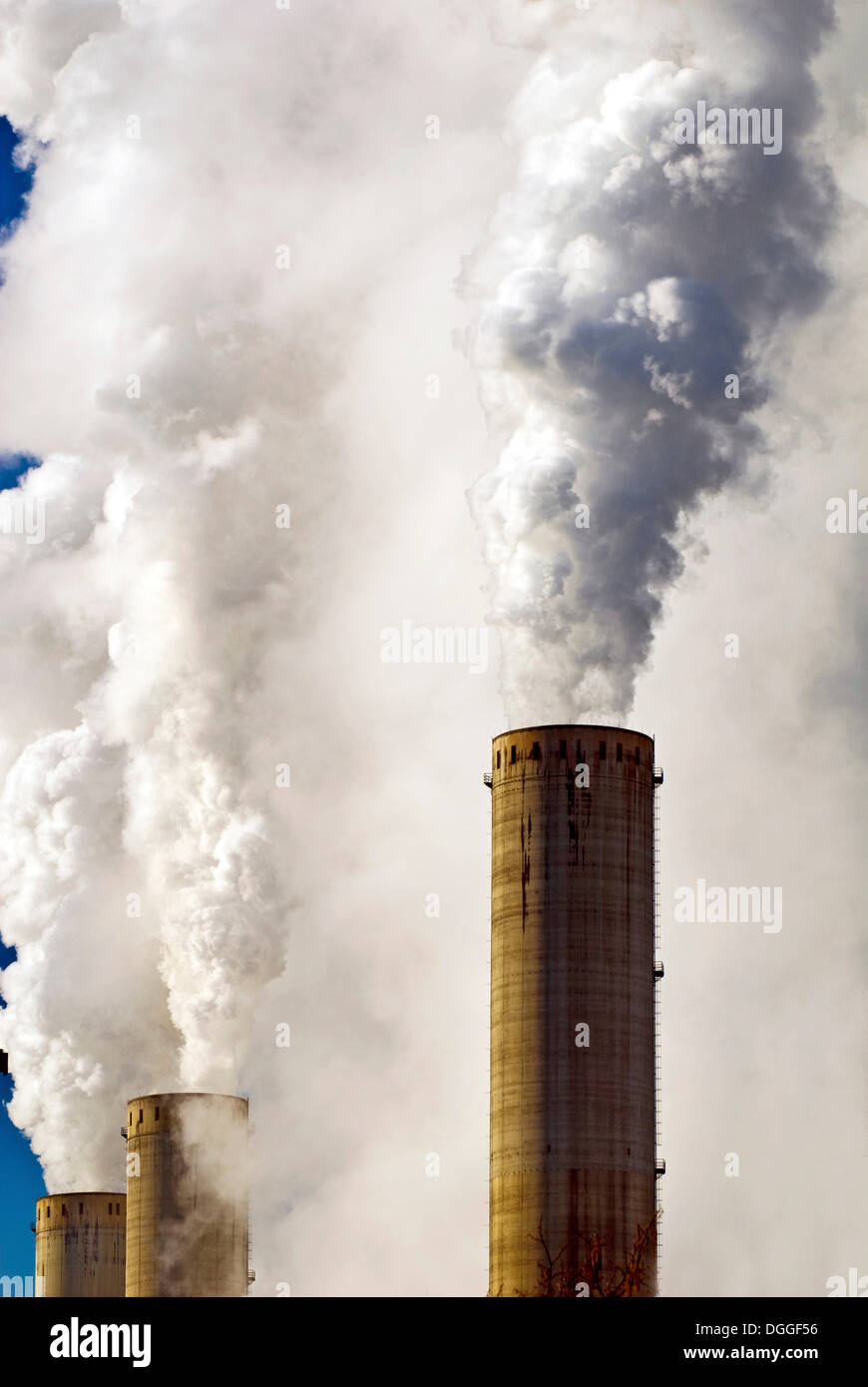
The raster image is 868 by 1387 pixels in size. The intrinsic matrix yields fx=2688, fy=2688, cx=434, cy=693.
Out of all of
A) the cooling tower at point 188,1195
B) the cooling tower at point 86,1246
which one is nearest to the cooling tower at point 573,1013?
the cooling tower at point 188,1195

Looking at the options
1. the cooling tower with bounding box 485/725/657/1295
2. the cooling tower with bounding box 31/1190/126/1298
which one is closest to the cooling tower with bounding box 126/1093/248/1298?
the cooling tower with bounding box 31/1190/126/1298

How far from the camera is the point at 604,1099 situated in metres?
61.9

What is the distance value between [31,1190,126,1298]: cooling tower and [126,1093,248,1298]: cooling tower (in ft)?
34.3

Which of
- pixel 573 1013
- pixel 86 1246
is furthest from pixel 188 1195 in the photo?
pixel 573 1013

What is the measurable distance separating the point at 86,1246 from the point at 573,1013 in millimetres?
33806

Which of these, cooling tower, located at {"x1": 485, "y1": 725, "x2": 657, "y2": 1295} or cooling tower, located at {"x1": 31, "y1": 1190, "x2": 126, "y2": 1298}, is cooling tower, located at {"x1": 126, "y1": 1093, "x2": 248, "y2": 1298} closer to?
cooling tower, located at {"x1": 31, "y1": 1190, "x2": 126, "y2": 1298}

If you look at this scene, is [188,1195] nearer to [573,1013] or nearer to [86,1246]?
[86,1246]

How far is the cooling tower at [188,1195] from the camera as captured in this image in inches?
3100

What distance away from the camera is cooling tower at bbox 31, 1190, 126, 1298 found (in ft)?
296

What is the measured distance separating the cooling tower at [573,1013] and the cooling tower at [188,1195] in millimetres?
18000

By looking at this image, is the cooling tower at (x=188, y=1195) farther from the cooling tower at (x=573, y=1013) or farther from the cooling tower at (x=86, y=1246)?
the cooling tower at (x=573, y=1013)
